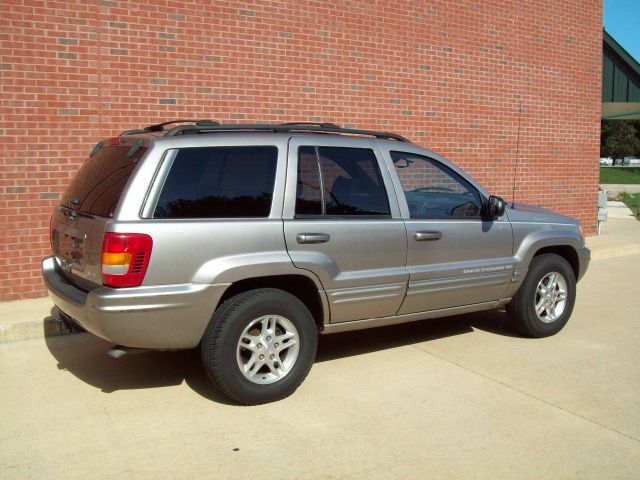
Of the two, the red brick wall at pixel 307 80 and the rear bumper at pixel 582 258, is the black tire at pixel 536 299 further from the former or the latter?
the red brick wall at pixel 307 80

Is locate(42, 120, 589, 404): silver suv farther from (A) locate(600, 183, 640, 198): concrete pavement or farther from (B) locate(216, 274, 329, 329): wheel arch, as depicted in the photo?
(A) locate(600, 183, 640, 198): concrete pavement

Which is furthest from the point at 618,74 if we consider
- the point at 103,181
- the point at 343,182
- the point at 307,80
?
the point at 103,181

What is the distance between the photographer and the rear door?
16.0 ft

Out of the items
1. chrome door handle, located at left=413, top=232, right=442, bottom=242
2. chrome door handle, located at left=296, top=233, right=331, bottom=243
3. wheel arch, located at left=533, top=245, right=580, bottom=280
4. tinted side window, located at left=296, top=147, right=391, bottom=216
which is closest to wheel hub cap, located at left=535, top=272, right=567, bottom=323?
wheel arch, located at left=533, top=245, right=580, bottom=280

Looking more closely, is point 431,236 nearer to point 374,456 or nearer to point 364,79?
point 374,456

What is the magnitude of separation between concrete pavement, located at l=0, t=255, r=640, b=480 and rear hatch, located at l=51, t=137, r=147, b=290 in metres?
0.94

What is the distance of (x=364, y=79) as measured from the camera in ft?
30.8

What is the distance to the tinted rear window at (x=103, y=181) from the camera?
4516mm

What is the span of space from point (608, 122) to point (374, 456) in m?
66.2

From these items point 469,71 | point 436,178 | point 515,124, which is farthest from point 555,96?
point 436,178

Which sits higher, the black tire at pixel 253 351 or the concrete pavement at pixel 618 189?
the concrete pavement at pixel 618 189

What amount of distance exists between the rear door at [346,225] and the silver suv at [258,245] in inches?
0.4

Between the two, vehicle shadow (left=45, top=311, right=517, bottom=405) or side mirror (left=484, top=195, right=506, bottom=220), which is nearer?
vehicle shadow (left=45, top=311, right=517, bottom=405)

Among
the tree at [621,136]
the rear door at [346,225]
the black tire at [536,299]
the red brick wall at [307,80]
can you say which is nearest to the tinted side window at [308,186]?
the rear door at [346,225]
